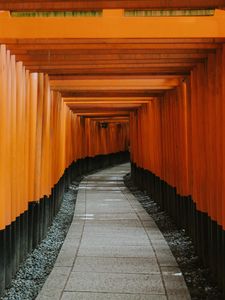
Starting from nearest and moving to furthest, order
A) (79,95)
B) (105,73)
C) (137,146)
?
1. (105,73)
2. (79,95)
3. (137,146)

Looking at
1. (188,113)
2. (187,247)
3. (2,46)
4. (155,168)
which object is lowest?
(187,247)

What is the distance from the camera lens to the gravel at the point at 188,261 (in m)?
6.31

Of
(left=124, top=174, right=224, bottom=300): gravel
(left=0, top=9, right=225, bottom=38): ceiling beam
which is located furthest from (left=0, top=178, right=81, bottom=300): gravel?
(left=0, top=9, right=225, bottom=38): ceiling beam

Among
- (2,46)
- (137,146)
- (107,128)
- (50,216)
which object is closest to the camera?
(2,46)

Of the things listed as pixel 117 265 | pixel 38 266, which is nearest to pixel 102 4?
pixel 117 265

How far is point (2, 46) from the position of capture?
5.94m

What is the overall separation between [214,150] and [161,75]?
118 inches

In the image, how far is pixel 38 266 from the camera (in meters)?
7.62

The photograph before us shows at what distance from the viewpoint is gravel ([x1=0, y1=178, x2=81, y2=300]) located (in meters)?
6.29

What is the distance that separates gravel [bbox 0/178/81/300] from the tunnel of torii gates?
16 centimetres

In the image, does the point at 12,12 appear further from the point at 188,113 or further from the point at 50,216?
the point at 50,216

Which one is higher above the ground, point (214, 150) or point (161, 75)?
point (161, 75)

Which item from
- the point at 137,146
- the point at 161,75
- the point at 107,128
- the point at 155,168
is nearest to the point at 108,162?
the point at 107,128

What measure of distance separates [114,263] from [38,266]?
3.82 feet
